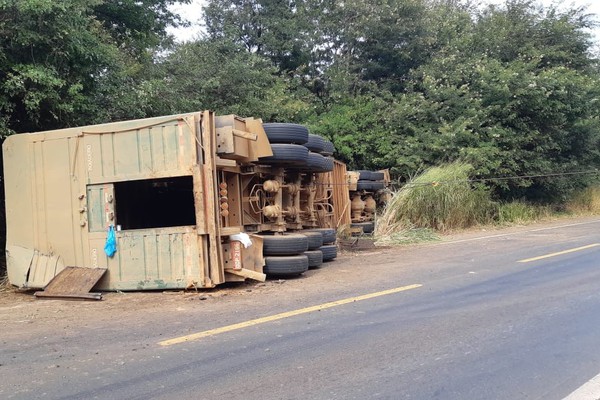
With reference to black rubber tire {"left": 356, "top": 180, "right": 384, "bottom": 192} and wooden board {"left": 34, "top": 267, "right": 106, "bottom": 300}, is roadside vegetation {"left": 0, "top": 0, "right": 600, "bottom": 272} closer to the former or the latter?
black rubber tire {"left": 356, "top": 180, "right": 384, "bottom": 192}

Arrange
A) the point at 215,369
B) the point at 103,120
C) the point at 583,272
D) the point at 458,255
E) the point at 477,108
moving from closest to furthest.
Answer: the point at 215,369, the point at 583,272, the point at 458,255, the point at 103,120, the point at 477,108

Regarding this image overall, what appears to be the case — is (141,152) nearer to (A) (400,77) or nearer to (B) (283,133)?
(B) (283,133)

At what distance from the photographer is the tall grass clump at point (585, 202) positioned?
80.8ft

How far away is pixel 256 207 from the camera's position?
970cm

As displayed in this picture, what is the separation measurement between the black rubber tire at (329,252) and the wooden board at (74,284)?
14.7 ft

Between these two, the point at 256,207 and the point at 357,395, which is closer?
the point at 357,395

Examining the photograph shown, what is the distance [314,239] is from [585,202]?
66.0 feet

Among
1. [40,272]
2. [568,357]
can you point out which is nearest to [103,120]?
[40,272]

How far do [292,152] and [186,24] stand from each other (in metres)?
→ 13.9

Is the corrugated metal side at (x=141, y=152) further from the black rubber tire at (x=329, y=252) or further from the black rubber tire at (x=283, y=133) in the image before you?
the black rubber tire at (x=329, y=252)

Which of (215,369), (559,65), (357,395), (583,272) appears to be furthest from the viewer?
(559,65)

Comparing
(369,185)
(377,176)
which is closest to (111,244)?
(369,185)

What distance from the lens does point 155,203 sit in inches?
476

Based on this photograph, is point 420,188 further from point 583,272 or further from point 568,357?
point 568,357
